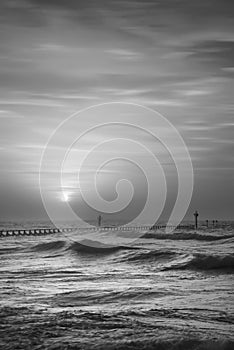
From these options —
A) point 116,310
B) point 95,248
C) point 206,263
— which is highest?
point 116,310

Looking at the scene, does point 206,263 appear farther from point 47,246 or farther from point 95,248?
point 47,246

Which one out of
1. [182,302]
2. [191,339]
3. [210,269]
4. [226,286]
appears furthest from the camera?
[210,269]

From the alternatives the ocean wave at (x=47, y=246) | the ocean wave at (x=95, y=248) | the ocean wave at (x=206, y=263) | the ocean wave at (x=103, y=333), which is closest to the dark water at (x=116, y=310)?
the ocean wave at (x=103, y=333)

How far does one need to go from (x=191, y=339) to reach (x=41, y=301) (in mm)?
5902

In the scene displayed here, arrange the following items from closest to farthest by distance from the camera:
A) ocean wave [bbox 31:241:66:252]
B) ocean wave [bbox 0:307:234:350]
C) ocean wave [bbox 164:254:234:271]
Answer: ocean wave [bbox 0:307:234:350], ocean wave [bbox 164:254:234:271], ocean wave [bbox 31:241:66:252]

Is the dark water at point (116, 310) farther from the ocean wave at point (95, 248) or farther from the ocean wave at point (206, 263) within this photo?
the ocean wave at point (95, 248)

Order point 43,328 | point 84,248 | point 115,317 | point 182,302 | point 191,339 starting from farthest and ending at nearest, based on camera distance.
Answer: point 84,248 → point 182,302 → point 115,317 → point 43,328 → point 191,339

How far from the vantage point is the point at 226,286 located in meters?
18.0

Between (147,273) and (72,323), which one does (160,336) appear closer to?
(72,323)

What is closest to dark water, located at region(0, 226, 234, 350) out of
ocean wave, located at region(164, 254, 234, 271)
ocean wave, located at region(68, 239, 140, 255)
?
ocean wave, located at region(164, 254, 234, 271)

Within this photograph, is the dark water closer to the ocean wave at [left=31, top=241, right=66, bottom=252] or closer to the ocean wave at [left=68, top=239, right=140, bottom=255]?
the ocean wave at [left=68, top=239, right=140, bottom=255]

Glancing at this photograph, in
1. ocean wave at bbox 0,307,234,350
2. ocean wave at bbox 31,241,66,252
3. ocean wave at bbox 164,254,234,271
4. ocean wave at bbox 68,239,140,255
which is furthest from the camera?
ocean wave at bbox 31,241,66,252

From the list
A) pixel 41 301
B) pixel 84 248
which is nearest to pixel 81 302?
pixel 41 301

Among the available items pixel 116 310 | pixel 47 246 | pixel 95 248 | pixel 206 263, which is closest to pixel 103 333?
pixel 116 310
